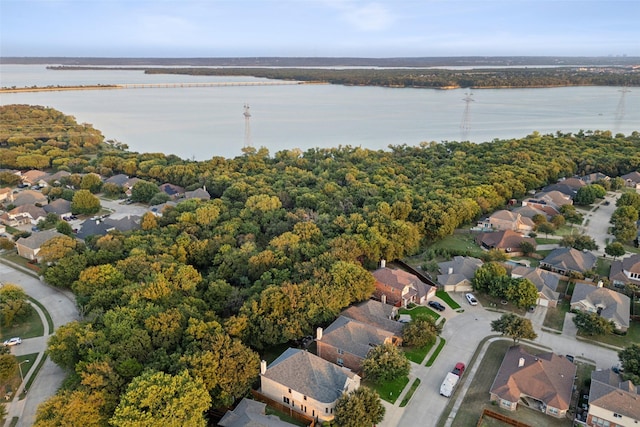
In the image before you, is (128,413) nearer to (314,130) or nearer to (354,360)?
(354,360)

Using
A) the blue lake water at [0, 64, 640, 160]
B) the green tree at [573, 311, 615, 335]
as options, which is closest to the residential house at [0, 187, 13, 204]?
the blue lake water at [0, 64, 640, 160]

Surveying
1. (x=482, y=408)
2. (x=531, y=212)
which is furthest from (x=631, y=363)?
(x=531, y=212)

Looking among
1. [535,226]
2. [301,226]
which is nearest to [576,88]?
[535,226]

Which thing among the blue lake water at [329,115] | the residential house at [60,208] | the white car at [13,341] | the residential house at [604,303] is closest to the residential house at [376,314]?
the residential house at [604,303]

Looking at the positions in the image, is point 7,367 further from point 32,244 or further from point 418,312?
point 418,312

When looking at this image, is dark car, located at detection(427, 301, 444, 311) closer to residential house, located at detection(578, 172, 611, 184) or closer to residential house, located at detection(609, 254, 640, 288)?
residential house, located at detection(609, 254, 640, 288)

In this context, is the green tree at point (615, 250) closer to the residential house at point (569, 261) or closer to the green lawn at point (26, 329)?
the residential house at point (569, 261)
